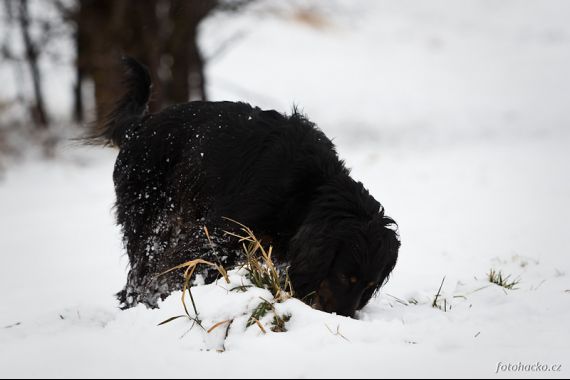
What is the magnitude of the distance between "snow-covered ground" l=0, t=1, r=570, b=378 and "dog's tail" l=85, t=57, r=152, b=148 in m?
1.18

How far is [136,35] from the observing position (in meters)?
12.1

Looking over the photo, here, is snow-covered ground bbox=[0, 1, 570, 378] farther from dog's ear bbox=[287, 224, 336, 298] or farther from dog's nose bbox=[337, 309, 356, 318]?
dog's ear bbox=[287, 224, 336, 298]

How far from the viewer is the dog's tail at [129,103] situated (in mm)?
3953

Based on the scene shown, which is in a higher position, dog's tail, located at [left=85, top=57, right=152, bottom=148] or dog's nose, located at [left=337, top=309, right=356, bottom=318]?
dog's tail, located at [left=85, top=57, right=152, bottom=148]

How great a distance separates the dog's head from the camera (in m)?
2.74

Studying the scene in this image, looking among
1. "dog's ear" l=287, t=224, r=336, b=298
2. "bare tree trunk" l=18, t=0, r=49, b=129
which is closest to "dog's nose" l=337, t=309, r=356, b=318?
"dog's ear" l=287, t=224, r=336, b=298

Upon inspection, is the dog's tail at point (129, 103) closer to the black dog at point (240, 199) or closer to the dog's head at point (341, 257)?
the black dog at point (240, 199)

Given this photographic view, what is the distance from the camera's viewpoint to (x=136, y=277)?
357 cm

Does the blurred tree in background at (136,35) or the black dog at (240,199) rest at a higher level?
the blurred tree in background at (136,35)

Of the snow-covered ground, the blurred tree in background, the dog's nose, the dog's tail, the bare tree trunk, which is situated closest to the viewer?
the snow-covered ground

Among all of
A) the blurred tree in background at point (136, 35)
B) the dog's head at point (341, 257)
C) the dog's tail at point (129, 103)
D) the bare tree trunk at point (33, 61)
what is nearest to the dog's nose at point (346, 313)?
the dog's head at point (341, 257)

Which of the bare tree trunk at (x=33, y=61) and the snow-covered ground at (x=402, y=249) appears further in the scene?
the bare tree trunk at (x=33, y=61)

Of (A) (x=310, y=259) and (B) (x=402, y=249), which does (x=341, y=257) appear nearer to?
(A) (x=310, y=259)

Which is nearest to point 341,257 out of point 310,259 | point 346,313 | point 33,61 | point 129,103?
point 310,259
